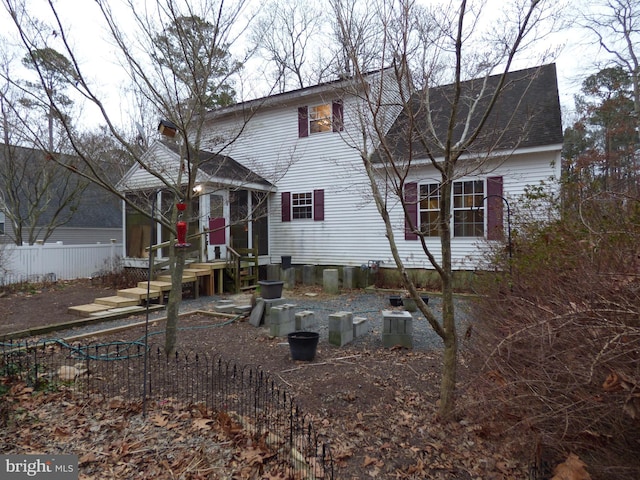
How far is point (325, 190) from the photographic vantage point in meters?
12.4

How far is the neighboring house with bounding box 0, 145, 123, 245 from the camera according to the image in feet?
51.9

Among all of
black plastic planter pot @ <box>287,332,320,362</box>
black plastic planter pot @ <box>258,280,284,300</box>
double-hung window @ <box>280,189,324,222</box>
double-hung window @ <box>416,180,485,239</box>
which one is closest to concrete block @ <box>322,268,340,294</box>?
double-hung window @ <box>280,189,324,222</box>

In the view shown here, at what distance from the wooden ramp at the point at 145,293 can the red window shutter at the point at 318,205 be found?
372cm

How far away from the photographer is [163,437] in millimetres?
3094

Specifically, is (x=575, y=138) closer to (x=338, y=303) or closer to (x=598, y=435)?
(x=338, y=303)

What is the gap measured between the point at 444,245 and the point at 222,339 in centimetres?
415

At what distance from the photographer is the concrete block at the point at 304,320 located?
634cm

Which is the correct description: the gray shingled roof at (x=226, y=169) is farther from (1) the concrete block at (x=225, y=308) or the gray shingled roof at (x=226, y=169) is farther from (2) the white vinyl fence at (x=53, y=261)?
(2) the white vinyl fence at (x=53, y=261)

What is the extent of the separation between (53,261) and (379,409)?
44.1 feet

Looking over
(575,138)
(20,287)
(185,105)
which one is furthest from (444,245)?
(575,138)

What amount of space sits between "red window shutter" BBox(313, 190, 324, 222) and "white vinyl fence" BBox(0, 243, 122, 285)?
677 cm

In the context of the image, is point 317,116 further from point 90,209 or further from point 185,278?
point 90,209

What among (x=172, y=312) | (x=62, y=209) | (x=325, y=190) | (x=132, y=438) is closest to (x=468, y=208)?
(x=325, y=190)

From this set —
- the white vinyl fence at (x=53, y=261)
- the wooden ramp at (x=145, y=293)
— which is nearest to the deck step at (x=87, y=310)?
the wooden ramp at (x=145, y=293)
